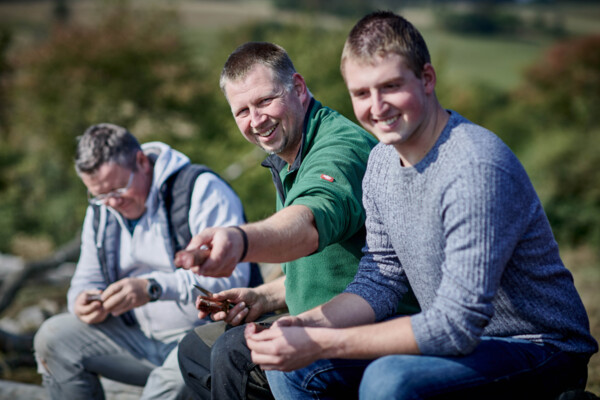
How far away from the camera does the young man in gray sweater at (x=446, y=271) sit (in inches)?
71.2

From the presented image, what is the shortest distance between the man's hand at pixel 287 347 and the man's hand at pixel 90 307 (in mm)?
1790

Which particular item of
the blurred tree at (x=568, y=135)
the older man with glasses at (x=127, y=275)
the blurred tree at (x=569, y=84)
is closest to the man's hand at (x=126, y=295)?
the older man with glasses at (x=127, y=275)

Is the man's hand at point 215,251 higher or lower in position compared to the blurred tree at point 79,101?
lower

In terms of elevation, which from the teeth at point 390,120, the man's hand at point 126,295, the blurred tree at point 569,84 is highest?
the blurred tree at point 569,84

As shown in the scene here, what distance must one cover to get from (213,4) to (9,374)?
95.9ft

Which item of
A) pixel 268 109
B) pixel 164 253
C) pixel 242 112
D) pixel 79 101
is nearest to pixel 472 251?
pixel 268 109

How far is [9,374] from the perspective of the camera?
496cm

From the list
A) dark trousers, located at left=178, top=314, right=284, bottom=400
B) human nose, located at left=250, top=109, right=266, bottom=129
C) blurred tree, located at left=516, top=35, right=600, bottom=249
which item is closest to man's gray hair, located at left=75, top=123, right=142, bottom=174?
human nose, located at left=250, top=109, right=266, bottom=129

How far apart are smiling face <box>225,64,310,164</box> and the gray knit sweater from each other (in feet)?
1.99

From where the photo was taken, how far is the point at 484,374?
1.87m

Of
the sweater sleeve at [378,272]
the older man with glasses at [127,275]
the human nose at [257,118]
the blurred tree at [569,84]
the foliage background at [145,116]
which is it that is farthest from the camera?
the blurred tree at [569,84]

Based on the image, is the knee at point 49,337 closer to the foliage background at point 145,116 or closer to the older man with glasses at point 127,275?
the older man with glasses at point 127,275

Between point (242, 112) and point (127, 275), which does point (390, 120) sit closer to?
point (242, 112)

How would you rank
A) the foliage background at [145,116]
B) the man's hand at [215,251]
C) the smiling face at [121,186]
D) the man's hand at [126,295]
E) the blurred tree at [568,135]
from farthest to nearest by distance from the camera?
the blurred tree at [568,135], the foliage background at [145,116], the smiling face at [121,186], the man's hand at [126,295], the man's hand at [215,251]
